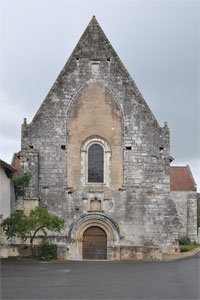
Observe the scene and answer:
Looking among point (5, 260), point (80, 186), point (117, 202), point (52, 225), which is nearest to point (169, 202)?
point (117, 202)

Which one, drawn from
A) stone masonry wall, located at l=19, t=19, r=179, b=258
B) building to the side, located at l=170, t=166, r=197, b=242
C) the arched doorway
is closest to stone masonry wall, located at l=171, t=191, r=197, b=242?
building to the side, located at l=170, t=166, r=197, b=242

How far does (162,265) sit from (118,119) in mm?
8468

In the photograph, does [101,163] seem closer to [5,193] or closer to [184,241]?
[5,193]

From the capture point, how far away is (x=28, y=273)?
15.9 m

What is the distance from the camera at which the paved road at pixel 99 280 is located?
12.1m

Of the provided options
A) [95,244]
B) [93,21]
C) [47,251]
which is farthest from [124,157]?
[93,21]

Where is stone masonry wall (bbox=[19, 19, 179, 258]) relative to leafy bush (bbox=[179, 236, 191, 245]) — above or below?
above

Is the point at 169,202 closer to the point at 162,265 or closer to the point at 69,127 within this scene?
the point at 162,265

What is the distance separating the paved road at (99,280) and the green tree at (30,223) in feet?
5.00

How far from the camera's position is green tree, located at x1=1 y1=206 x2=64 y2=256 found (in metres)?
19.6

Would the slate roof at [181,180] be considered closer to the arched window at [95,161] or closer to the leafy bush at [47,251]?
the arched window at [95,161]

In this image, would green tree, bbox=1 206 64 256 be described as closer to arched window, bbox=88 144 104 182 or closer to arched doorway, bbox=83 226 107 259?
arched doorway, bbox=83 226 107 259

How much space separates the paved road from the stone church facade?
1.94 m

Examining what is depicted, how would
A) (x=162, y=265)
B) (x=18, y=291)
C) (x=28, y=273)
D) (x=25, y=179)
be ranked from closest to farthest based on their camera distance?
(x=18, y=291)
(x=28, y=273)
(x=162, y=265)
(x=25, y=179)
